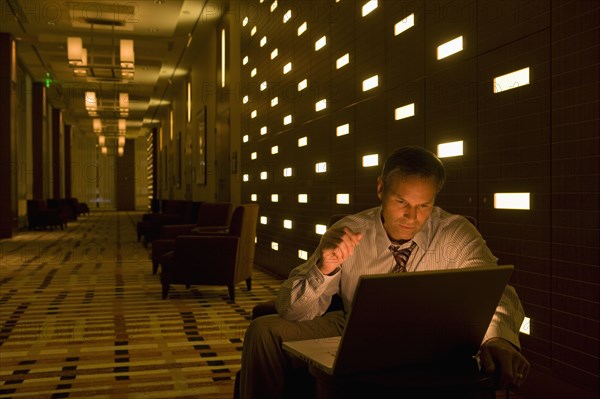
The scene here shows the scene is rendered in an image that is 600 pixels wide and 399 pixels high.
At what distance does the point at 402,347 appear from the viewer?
1.27 metres

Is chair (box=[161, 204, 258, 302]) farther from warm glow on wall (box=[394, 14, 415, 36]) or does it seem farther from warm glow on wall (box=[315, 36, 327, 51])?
warm glow on wall (box=[394, 14, 415, 36])

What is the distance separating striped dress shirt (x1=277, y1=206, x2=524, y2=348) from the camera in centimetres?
168

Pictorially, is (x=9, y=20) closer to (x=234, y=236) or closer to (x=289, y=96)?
(x=289, y=96)

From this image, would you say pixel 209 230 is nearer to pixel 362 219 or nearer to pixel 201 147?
pixel 362 219

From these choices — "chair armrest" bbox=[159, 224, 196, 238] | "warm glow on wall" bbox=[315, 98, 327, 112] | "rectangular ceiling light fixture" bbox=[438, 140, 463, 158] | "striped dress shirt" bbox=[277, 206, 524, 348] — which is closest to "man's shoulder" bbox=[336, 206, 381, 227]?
"striped dress shirt" bbox=[277, 206, 524, 348]

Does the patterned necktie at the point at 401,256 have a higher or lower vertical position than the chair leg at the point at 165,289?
higher

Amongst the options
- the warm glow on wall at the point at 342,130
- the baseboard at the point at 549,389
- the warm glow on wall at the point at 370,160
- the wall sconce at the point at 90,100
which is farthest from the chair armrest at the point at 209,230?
the wall sconce at the point at 90,100

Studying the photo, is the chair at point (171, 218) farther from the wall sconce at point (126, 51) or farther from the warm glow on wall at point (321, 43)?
the warm glow on wall at point (321, 43)

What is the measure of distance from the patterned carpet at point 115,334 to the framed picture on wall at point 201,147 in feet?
16.9

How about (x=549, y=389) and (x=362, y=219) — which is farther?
(x=549, y=389)

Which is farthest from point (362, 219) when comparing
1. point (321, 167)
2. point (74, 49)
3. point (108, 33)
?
point (108, 33)

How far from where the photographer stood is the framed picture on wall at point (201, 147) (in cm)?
1286

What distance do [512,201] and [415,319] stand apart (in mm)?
1886

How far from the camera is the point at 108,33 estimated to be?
13.0 meters
